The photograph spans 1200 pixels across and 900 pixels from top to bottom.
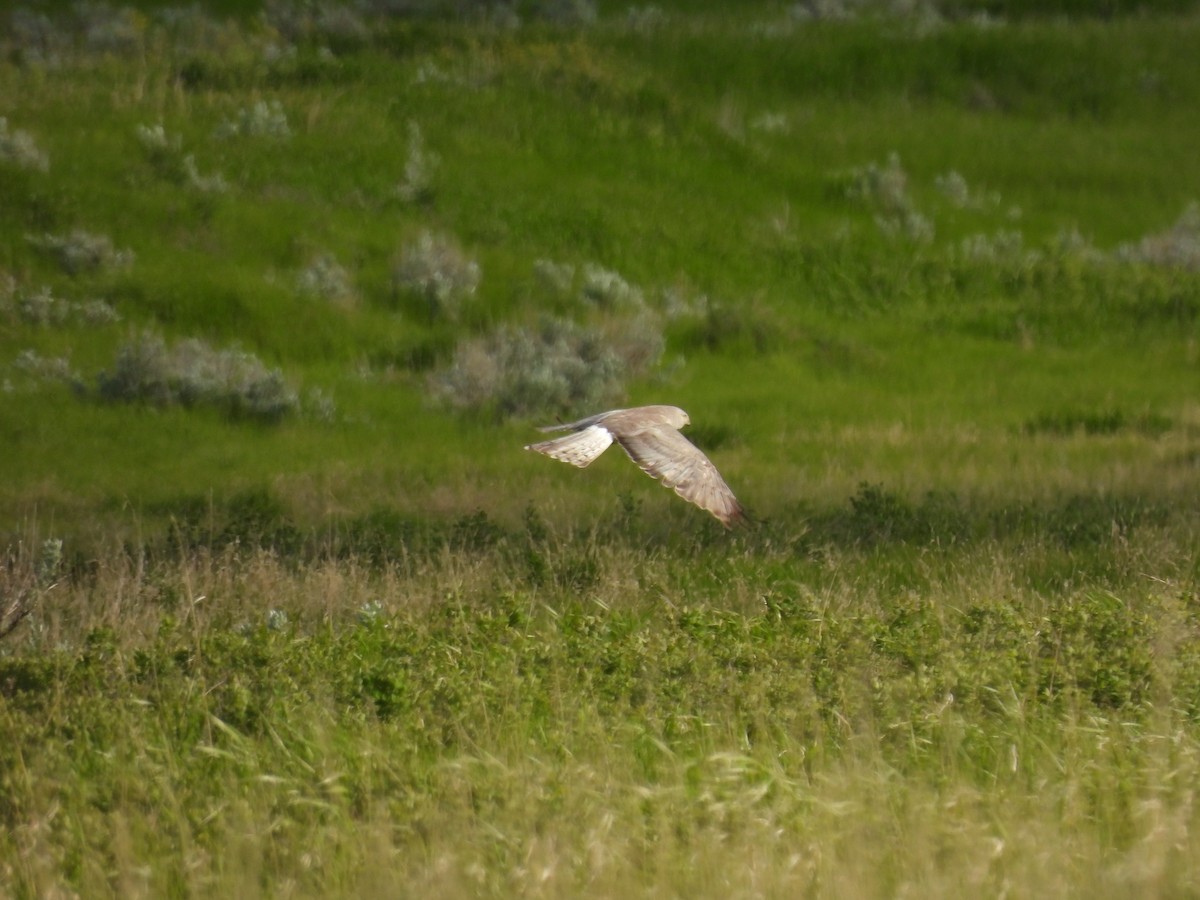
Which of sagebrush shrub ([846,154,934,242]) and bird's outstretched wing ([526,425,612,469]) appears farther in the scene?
sagebrush shrub ([846,154,934,242])

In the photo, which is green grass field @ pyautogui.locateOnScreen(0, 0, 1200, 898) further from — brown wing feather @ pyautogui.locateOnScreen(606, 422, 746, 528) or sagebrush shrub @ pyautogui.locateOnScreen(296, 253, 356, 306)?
brown wing feather @ pyautogui.locateOnScreen(606, 422, 746, 528)

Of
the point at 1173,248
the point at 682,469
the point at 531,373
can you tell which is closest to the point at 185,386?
the point at 531,373

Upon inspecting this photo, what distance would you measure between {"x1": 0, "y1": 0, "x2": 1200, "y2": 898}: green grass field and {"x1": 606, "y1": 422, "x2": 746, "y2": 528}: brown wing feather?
2.21ft

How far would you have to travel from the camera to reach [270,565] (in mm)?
8617

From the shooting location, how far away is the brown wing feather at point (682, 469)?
6309 mm

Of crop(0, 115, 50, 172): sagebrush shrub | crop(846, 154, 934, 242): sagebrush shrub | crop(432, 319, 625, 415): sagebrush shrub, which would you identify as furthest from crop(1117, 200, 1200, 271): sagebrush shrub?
crop(0, 115, 50, 172): sagebrush shrub

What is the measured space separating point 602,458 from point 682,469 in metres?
5.97

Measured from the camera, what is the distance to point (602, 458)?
492 inches

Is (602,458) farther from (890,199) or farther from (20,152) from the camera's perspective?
(890,199)

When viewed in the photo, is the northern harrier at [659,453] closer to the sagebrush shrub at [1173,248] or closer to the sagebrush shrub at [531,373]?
the sagebrush shrub at [531,373]

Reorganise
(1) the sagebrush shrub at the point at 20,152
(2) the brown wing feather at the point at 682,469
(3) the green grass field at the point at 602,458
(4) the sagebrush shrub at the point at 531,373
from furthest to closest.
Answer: (1) the sagebrush shrub at the point at 20,152
(4) the sagebrush shrub at the point at 531,373
(2) the brown wing feather at the point at 682,469
(3) the green grass field at the point at 602,458

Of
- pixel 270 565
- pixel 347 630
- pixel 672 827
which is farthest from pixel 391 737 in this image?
pixel 270 565

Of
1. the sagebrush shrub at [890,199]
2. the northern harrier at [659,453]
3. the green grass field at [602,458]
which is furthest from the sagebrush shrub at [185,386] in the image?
the sagebrush shrub at [890,199]

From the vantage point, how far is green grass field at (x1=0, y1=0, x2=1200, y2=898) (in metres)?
4.96
